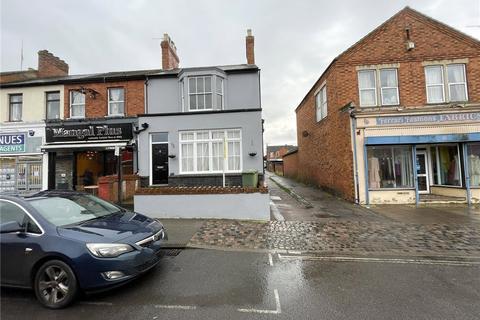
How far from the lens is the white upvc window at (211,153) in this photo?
12180 millimetres

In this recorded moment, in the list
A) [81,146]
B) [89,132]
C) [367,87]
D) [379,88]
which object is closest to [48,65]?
[89,132]

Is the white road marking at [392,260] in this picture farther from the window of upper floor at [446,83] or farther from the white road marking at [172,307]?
the window of upper floor at [446,83]

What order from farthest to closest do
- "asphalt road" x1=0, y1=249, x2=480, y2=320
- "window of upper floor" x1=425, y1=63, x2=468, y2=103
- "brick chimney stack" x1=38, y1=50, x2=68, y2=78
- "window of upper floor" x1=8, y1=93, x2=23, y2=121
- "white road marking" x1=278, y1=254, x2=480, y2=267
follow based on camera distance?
"brick chimney stack" x1=38, y1=50, x2=68, y2=78, "window of upper floor" x1=8, y1=93, x2=23, y2=121, "window of upper floor" x1=425, y1=63, x2=468, y2=103, "white road marking" x1=278, y1=254, x2=480, y2=267, "asphalt road" x1=0, y1=249, x2=480, y2=320

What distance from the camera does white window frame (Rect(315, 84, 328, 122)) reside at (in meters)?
15.5

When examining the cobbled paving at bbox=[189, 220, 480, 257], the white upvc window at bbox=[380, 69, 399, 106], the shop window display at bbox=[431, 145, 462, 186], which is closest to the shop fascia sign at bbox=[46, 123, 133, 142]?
the cobbled paving at bbox=[189, 220, 480, 257]

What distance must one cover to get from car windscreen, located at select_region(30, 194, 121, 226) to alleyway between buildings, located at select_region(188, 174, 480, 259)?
2273mm

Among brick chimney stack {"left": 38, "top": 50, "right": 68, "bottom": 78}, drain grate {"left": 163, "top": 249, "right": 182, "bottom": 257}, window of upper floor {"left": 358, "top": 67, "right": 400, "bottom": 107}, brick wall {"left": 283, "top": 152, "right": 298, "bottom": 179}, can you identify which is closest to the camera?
drain grate {"left": 163, "top": 249, "right": 182, "bottom": 257}

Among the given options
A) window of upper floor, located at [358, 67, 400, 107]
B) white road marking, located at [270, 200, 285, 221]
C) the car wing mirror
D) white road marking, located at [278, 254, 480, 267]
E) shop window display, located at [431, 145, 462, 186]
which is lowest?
white road marking, located at [278, 254, 480, 267]

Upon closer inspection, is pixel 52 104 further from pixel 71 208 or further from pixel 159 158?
pixel 71 208

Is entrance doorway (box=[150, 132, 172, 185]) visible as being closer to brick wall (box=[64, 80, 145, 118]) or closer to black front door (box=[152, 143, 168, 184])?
black front door (box=[152, 143, 168, 184])

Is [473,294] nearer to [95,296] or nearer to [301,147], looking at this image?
[95,296]

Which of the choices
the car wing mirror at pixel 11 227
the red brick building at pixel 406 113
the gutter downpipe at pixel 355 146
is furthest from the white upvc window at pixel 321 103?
the car wing mirror at pixel 11 227

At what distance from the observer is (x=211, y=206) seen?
8.80m

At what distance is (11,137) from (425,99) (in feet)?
71.7
